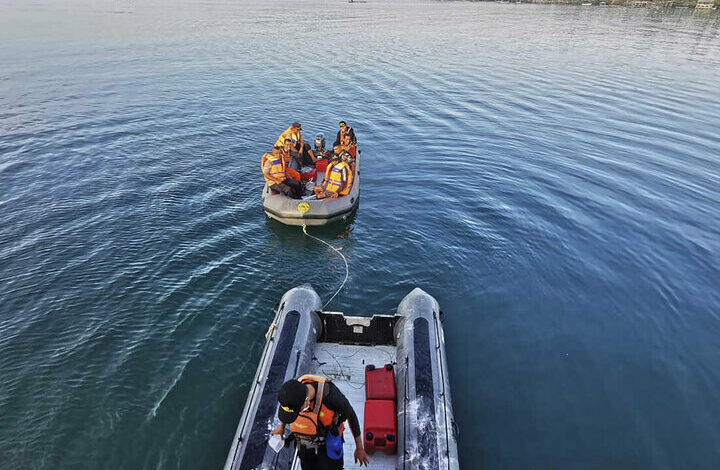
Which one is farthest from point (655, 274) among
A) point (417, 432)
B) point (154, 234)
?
point (154, 234)

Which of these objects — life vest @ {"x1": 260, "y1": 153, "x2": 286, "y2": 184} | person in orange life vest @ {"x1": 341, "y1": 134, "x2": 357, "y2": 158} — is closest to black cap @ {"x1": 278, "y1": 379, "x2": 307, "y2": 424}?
life vest @ {"x1": 260, "y1": 153, "x2": 286, "y2": 184}

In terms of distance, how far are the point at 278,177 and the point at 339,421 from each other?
9789 millimetres

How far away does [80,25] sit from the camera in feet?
163

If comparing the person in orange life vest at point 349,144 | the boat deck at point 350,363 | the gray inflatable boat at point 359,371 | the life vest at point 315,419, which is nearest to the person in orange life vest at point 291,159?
the person in orange life vest at point 349,144

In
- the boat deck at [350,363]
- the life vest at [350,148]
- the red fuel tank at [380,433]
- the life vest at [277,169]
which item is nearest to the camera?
the red fuel tank at [380,433]

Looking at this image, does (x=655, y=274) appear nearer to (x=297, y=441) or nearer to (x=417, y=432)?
(x=417, y=432)

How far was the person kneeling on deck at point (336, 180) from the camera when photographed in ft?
43.2

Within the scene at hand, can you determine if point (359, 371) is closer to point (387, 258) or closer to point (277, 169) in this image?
point (387, 258)

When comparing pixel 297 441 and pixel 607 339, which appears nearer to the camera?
pixel 297 441

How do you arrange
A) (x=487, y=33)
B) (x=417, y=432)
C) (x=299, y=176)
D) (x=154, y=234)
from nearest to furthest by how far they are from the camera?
(x=417, y=432)
(x=154, y=234)
(x=299, y=176)
(x=487, y=33)

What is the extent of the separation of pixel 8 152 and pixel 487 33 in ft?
173

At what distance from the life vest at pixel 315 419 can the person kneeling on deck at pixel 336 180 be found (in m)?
9.16

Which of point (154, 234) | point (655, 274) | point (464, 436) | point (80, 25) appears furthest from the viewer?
point (80, 25)

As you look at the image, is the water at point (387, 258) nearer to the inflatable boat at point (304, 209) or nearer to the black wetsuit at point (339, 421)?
the inflatable boat at point (304, 209)
